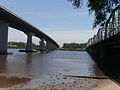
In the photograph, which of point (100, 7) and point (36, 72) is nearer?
point (100, 7)

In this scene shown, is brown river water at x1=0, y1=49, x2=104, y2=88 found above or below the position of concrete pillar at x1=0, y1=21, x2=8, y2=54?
below

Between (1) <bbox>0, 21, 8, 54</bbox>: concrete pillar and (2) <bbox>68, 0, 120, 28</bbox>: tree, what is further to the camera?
(1) <bbox>0, 21, 8, 54</bbox>: concrete pillar

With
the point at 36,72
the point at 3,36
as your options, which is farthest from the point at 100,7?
the point at 3,36

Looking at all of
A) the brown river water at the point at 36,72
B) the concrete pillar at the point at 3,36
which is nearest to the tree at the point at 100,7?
the brown river water at the point at 36,72

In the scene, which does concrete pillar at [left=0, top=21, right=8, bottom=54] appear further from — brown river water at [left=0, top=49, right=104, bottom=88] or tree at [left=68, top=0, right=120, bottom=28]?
tree at [left=68, top=0, right=120, bottom=28]

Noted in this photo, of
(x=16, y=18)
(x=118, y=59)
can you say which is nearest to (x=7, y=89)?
(x=118, y=59)

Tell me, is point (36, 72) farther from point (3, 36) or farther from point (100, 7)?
point (3, 36)

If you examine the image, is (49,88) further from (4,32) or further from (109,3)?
(4,32)

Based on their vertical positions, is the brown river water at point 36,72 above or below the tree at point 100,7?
below

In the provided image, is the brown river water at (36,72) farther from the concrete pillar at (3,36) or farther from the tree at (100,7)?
the concrete pillar at (3,36)

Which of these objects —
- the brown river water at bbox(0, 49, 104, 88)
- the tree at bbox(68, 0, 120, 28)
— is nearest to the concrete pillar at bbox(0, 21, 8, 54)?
the brown river water at bbox(0, 49, 104, 88)

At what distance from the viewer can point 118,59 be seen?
5150cm

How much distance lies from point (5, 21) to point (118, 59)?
1686 inches

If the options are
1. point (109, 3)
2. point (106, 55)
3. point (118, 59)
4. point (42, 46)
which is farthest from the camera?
point (42, 46)
